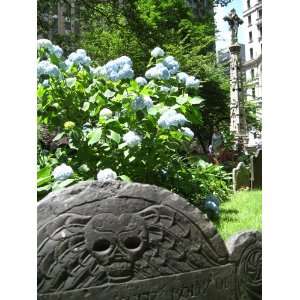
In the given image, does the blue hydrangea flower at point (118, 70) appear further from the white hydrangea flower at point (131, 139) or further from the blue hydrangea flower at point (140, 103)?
the white hydrangea flower at point (131, 139)

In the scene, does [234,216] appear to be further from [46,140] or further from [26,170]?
[26,170]

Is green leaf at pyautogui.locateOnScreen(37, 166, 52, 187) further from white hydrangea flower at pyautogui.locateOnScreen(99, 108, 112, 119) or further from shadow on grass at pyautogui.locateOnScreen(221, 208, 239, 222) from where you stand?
shadow on grass at pyautogui.locateOnScreen(221, 208, 239, 222)

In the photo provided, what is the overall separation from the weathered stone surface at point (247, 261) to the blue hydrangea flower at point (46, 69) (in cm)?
131

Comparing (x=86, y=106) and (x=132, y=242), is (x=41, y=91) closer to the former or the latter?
(x=86, y=106)

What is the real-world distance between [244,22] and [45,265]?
1555mm

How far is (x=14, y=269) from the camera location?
1.55 meters

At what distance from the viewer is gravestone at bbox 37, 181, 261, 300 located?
1387 mm

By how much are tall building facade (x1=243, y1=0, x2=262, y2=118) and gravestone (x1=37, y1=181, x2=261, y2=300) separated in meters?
1.08

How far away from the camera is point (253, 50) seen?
2.43 meters

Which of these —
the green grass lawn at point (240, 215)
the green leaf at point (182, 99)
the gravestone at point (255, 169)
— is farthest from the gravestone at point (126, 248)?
the gravestone at point (255, 169)

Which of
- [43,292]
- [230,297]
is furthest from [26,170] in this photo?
[230,297]

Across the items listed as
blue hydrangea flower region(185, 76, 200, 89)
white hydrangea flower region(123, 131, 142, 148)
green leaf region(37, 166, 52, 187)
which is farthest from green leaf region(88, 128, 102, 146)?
blue hydrangea flower region(185, 76, 200, 89)

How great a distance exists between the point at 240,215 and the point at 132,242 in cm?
147
